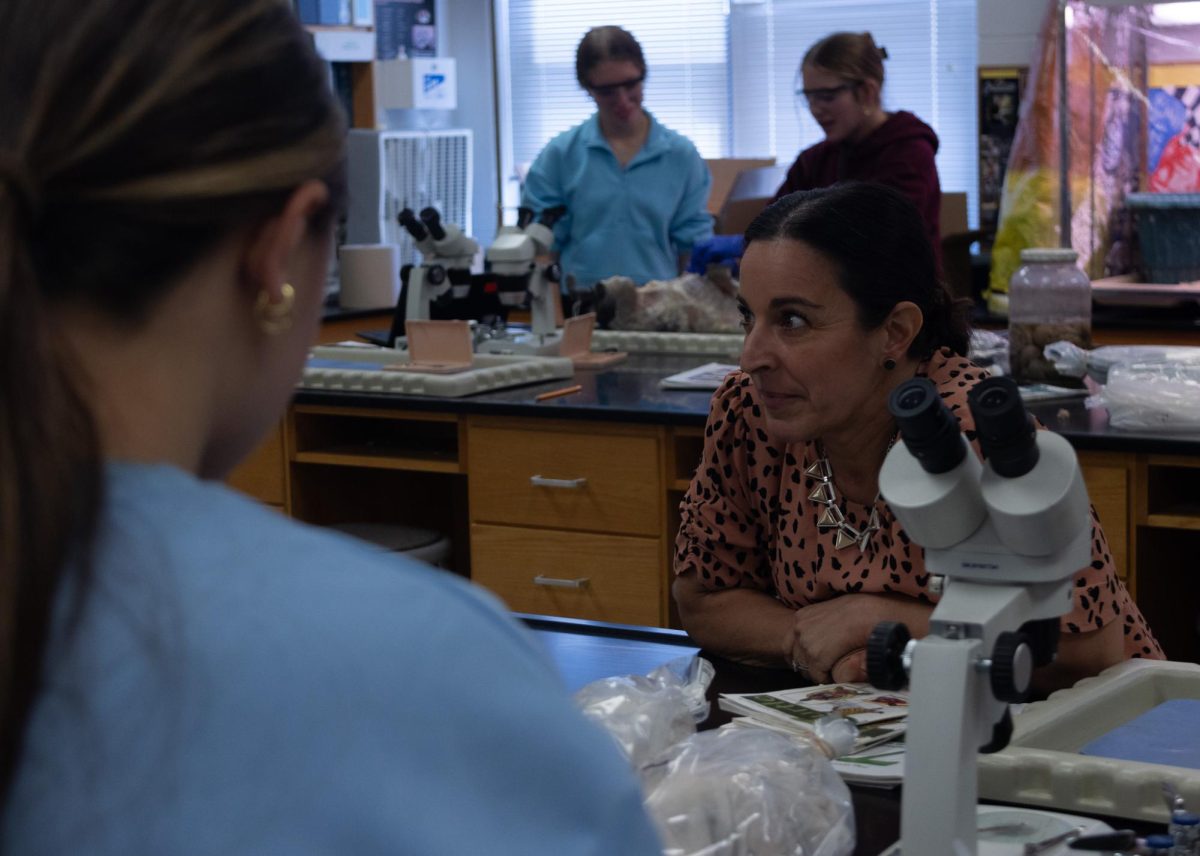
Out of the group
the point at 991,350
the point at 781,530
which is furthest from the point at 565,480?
the point at 781,530

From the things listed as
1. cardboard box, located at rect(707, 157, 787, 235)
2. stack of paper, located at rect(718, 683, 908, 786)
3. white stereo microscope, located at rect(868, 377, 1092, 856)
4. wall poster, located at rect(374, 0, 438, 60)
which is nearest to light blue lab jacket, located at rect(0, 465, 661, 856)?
white stereo microscope, located at rect(868, 377, 1092, 856)

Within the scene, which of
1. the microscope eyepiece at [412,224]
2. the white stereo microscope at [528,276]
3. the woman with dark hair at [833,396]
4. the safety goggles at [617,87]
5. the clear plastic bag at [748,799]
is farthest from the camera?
the safety goggles at [617,87]

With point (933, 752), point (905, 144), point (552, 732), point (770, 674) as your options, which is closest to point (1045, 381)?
point (905, 144)

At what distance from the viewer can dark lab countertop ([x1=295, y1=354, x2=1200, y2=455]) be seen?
2.63 metres

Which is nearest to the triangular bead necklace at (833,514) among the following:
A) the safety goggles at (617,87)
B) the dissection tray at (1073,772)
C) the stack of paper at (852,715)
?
the stack of paper at (852,715)

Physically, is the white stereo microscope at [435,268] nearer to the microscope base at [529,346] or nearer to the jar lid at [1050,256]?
the microscope base at [529,346]

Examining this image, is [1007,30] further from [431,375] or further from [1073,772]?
[1073,772]

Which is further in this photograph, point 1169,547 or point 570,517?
point 570,517

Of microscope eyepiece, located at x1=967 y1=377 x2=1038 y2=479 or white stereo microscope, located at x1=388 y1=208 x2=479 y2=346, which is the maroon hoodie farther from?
microscope eyepiece, located at x1=967 y1=377 x2=1038 y2=479

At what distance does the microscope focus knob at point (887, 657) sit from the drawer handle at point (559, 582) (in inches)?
85.3

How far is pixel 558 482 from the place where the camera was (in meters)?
3.15

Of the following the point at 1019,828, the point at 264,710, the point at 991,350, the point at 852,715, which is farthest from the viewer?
the point at 991,350

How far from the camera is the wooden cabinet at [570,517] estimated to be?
3.10m

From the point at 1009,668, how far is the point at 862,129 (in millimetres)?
3159
